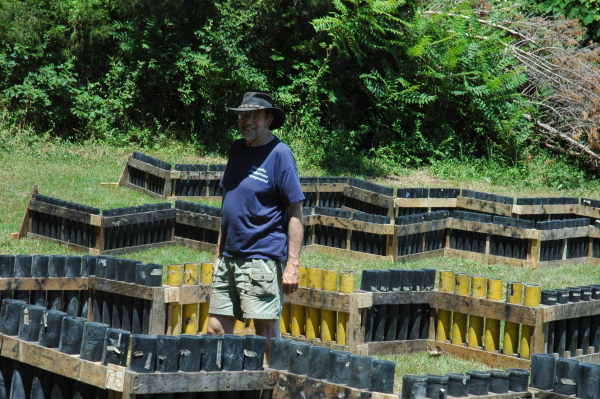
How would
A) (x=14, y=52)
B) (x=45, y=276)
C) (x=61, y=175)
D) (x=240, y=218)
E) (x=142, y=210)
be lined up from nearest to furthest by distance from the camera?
(x=240, y=218) < (x=45, y=276) < (x=142, y=210) < (x=61, y=175) < (x=14, y=52)

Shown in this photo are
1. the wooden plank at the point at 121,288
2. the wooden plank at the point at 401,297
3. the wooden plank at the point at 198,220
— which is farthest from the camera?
the wooden plank at the point at 198,220

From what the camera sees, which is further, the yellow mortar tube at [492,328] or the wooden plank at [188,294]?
the yellow mortar tube at [492,328]

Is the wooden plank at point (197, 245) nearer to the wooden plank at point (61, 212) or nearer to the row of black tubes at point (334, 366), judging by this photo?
the wooden plank at point (61, 212)

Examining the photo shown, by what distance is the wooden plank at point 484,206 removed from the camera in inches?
457

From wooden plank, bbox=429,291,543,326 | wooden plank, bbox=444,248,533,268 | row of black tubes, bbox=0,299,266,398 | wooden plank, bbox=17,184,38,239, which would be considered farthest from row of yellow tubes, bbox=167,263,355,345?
wooden plank, bbox=444,248,533,268

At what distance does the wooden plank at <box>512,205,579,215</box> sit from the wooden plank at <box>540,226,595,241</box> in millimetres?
1132

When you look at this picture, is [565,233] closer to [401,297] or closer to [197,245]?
[401,297]

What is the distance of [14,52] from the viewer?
16.7m

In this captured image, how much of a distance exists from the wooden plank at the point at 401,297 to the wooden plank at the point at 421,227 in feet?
10.4

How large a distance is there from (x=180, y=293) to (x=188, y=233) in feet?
12.7

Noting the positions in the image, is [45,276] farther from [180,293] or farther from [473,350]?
[473,350]

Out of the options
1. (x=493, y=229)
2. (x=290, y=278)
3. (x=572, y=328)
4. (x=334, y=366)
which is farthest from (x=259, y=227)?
(x=493, y=229)

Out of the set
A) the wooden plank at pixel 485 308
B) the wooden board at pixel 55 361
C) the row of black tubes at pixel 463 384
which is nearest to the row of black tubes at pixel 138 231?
the wooden plank at pixel 485 308

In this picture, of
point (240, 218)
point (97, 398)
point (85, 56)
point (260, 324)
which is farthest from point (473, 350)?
point (85, 56)
